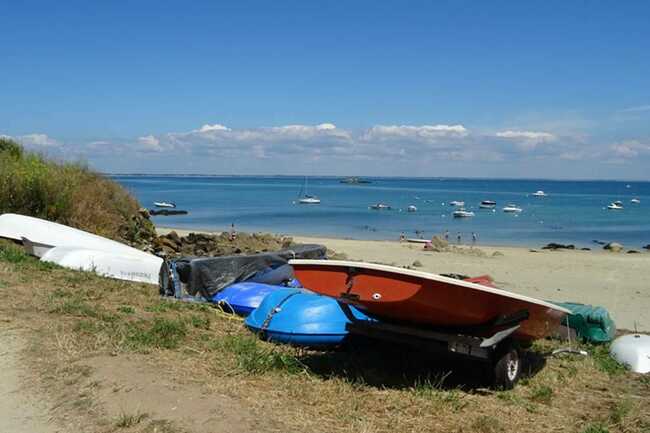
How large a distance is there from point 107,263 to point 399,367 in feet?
22.0

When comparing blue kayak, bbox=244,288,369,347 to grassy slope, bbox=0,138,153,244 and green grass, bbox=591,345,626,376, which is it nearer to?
green grass, bbox=591,345,626,376

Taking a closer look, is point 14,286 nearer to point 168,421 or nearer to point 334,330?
point 334,330

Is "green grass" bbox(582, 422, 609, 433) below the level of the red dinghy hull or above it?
below

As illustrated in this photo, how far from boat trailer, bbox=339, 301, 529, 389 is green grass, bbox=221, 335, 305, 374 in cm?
62

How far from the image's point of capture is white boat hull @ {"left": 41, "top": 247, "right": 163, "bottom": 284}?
1116 cm

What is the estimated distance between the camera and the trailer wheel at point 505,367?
5.72 meters

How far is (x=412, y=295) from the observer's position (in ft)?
17.0

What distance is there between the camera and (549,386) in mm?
6051

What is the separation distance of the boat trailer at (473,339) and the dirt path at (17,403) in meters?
2.59

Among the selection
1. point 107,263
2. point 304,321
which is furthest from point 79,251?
point 304,321

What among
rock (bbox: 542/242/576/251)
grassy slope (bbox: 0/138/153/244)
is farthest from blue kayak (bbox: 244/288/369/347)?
rock (bbox: 542/242/576/251)

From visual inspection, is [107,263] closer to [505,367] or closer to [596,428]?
[505,367]

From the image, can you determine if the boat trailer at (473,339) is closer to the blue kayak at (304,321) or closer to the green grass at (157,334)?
the blue kayak at (304,321)

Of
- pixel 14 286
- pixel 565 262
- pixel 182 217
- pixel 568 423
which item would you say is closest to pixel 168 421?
pixel 568 423
